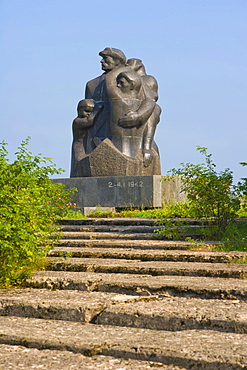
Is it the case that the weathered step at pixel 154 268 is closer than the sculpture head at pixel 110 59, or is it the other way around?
the weathered step at pixel 154 268

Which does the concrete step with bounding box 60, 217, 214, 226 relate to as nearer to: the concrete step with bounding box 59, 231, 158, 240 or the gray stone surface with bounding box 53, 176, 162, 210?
the concrete step with bounding box 59, 231, 158, 240

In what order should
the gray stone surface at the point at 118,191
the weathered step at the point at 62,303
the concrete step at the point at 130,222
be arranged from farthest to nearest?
the gray stone surface at the point at 118,191, the concrete step at the point at 130,222, the weathered step at the point at 62,303

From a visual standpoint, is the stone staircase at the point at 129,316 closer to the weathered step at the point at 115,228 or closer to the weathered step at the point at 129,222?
the weathered step at the point at 115,228

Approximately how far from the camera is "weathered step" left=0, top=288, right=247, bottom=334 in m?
3.10

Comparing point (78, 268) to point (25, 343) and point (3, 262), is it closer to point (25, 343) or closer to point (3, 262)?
point (3, 262)

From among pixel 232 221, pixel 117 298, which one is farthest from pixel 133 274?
pixel 232 221

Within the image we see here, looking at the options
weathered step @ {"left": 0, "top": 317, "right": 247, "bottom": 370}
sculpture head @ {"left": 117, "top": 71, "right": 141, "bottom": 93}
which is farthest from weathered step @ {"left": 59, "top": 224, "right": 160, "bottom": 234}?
sculpture head @ {"left": 117, "top": 71, "right": 141, "bottom": 93}

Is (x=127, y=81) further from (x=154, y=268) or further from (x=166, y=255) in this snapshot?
(x=154, y=268)

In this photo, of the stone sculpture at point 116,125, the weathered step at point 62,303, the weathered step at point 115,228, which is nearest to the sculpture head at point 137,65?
the stone sculpture at point 116,125

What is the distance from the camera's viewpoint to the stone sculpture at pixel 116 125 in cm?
1595

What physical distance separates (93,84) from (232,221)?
35.3 ft

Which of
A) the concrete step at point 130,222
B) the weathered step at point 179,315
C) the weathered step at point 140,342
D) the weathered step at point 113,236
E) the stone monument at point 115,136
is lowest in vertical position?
the weathered step at point 140,342

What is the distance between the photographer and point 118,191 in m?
14.9

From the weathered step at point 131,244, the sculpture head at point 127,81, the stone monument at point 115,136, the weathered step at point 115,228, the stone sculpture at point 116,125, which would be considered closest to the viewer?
the weathered step at point 131,244
